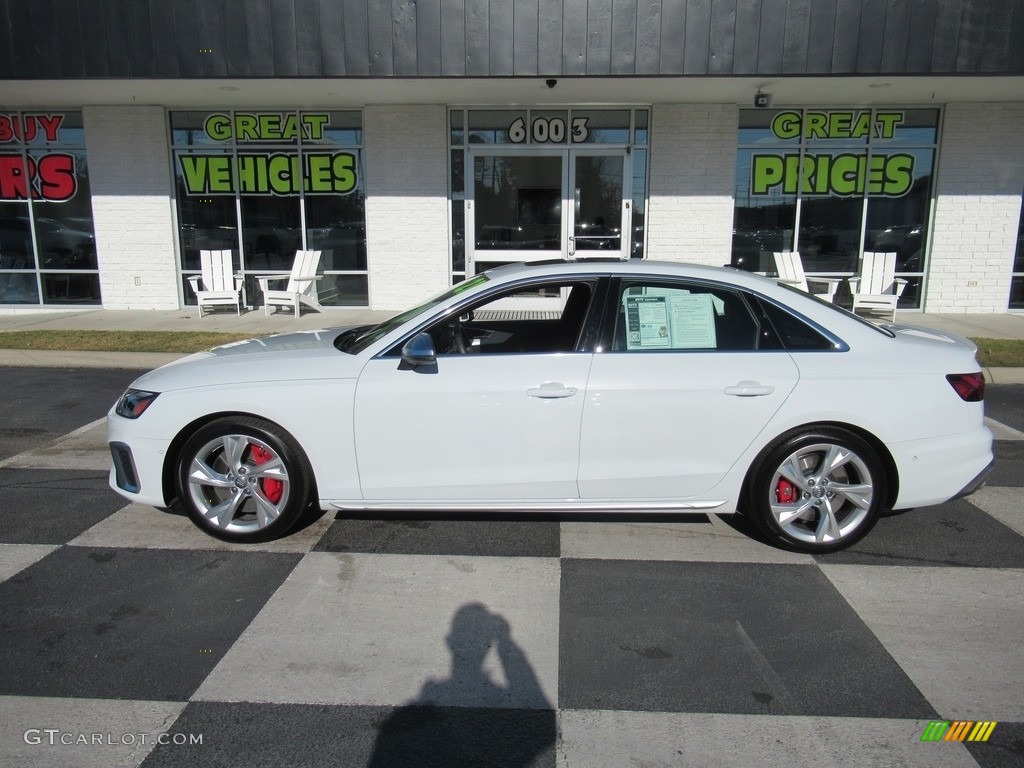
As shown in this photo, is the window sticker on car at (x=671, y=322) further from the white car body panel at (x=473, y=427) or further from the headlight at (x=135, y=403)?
the headlight at (x=135, y=403)

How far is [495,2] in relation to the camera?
34.0 feet

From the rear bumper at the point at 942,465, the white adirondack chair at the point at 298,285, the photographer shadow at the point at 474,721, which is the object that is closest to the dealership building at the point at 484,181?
the white adirondack chair at the point at 298,285

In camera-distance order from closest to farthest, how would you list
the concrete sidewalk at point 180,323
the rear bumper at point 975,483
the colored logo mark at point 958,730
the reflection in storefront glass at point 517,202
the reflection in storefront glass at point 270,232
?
the colored logo mark at point 958,730, the rear bumper at point 975,483, the concrete sidewalk at point 180,323, the reflection in storefront glass at point 517,202, the reflection in storefront glass at point 270,232

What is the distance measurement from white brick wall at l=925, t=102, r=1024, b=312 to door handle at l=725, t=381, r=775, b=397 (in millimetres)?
10932

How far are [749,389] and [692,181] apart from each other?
9664mm

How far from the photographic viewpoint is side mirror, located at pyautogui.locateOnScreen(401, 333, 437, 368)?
4129 mm

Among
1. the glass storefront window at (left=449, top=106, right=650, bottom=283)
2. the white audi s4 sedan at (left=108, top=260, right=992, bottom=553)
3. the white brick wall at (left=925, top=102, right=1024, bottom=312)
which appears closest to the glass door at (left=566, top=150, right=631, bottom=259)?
the glass storefront window at (left=449, top=106, right=650, bottom=283)

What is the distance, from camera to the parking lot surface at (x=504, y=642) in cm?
282

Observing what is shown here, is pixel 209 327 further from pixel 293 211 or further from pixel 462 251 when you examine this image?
pixel 462 251

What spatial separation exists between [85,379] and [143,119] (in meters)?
6.37

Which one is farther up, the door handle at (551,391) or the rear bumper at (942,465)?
the door handle at (551,391)

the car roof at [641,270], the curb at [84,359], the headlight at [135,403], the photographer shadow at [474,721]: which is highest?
the car roof at [641,270]

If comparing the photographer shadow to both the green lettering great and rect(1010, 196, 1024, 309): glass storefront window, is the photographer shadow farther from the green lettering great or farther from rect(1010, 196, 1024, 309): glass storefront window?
rect(1010, 196, 1024, 309): glass storefront window

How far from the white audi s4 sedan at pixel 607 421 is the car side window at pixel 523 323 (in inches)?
1.7
